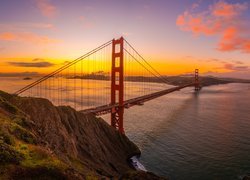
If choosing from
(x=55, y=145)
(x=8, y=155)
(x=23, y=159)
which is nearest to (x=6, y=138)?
(x=8, y=155)

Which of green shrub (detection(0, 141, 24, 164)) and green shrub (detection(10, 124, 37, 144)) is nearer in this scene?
green shrub (detection(0, 141, 24, 164))

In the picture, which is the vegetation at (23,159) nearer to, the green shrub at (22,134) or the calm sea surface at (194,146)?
the green shrub at (22,134)

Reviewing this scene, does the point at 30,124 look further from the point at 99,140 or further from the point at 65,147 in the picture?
the point at 99,140

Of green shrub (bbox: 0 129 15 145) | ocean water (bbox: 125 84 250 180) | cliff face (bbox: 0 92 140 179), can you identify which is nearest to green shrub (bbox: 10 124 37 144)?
cliff face (bbox: 0 92 140 179)

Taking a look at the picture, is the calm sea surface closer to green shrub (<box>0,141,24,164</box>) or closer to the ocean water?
the ocean water

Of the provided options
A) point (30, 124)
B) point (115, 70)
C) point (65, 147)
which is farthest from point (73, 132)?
point (115, 70)

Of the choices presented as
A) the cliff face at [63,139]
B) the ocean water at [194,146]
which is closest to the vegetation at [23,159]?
the cliff face at [63,139]

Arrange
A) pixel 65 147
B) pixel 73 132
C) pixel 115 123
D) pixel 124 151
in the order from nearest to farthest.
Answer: pixel 65 147 → pixel 73 132 → pixel 124 151 → pixel 115 123
